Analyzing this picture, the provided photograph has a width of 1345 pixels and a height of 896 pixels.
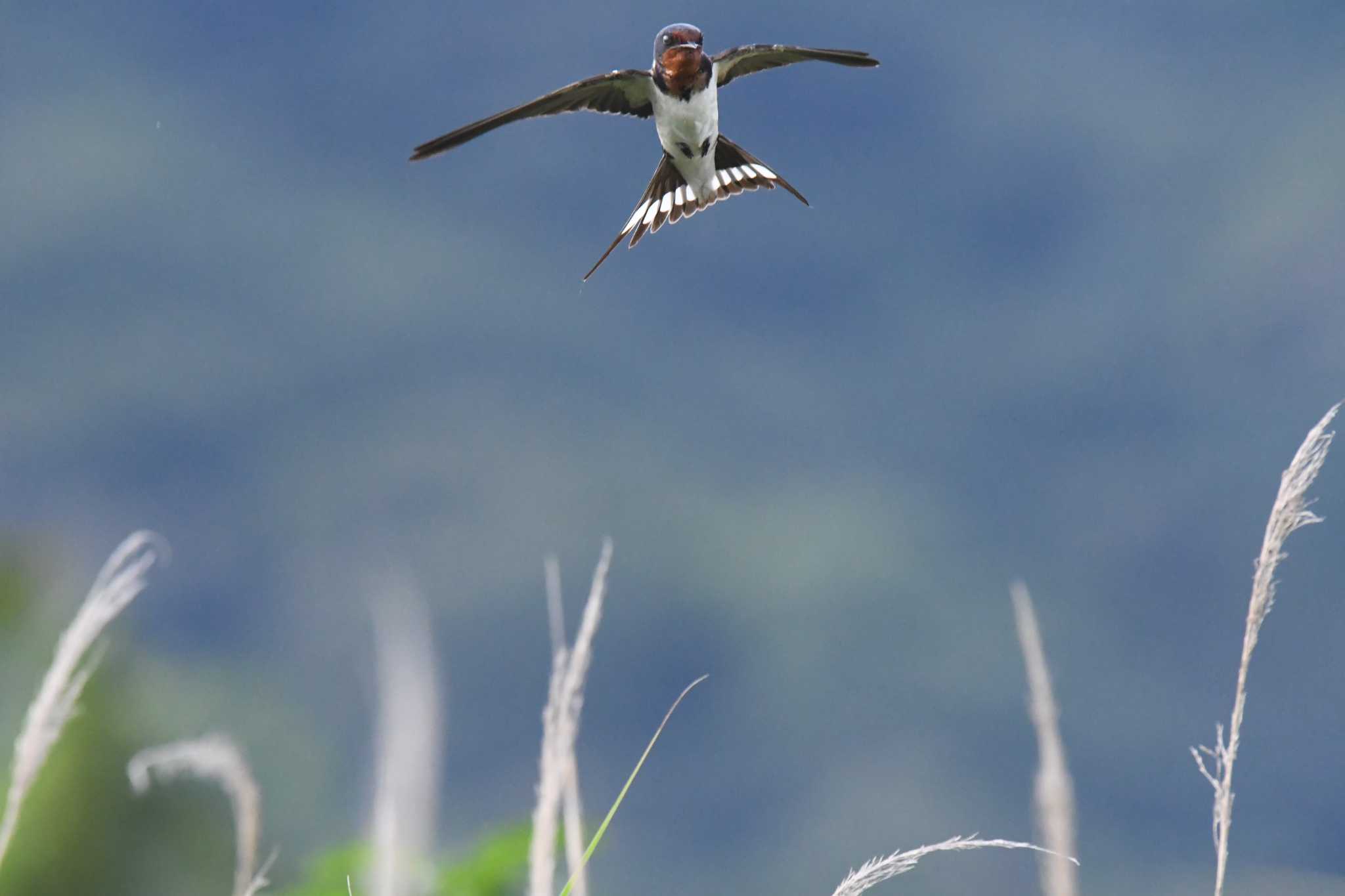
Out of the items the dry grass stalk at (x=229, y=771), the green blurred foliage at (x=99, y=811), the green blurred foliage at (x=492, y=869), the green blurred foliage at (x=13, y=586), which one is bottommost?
the green blurred foliage at (x=99, y=811)

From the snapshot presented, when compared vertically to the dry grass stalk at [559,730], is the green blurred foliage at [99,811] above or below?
below

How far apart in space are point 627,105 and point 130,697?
44.5ft

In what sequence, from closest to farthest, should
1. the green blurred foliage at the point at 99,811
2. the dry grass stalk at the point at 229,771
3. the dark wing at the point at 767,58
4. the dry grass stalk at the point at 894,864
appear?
the dry grass stalk at the point at 894,864
the dry grass stalk at the point at 229,771
the dark wing at the point at 767,58
the green blurred foliage at the point at 99,811

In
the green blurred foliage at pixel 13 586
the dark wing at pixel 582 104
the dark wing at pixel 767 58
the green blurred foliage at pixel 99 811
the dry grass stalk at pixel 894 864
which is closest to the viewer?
the dry grass stalk at pixel 894 864

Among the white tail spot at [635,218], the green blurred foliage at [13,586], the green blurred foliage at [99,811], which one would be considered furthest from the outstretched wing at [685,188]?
the green blurred foliage at [13,586]

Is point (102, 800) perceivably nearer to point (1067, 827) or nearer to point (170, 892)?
point (170, 892)

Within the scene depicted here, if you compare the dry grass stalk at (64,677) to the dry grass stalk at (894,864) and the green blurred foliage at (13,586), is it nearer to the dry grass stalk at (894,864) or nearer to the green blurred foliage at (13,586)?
the dry grass stalk at (894,864)

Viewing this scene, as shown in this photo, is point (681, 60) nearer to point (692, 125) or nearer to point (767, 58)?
point (692, 125)

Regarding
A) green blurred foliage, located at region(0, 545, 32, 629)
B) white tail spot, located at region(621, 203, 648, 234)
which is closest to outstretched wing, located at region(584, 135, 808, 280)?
white tail spot, located at region(621, 203, 648, 234)

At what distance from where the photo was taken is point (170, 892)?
1517 cm

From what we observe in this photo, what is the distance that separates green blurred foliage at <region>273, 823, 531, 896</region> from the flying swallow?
1.37 meters

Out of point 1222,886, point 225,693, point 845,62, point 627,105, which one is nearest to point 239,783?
point 1222,886

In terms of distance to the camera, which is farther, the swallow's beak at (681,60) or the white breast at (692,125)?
the white breast at (692,125)

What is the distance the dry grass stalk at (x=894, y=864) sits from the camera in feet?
4.82
